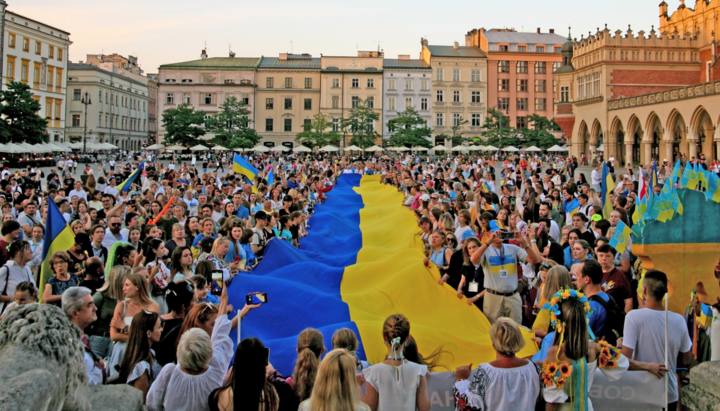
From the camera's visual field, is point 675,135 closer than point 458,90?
Yes

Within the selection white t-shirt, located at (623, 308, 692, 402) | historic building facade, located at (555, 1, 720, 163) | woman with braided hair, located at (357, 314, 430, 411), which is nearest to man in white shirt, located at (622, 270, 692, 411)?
white t-shirt, located at (623, 308, 692, 402)

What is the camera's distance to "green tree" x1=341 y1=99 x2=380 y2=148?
76.2m

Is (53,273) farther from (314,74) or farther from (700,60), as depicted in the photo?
(314,74)

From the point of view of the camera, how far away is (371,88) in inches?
3349

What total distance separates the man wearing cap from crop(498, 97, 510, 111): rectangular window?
8114cm

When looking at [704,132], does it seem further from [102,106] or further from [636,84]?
[102,106]

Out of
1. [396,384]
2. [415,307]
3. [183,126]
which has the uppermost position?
[183,126]

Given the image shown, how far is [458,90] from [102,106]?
49774mm

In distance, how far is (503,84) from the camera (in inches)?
3388

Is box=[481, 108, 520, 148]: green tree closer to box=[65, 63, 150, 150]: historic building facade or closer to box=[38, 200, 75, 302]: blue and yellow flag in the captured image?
box=[65, 63, 150, 150]: historic building facade

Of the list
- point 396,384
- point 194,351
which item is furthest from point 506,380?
point 194,351

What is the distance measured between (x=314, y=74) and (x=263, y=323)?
3184 inches

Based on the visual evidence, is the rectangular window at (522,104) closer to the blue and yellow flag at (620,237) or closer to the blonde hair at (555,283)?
the blue and yellow flag at (620,237)

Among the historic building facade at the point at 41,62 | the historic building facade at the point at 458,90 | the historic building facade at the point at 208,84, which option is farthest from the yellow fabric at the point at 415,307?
the historic building facade at the point at 208,84
